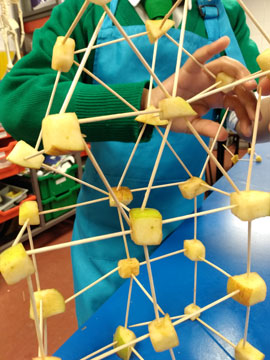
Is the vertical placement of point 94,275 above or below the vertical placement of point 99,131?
below

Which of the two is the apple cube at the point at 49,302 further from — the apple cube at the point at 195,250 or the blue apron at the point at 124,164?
the blue apron at the point at 124,164

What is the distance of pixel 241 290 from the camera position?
26cm

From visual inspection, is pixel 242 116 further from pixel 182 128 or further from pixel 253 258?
pixel 253 258

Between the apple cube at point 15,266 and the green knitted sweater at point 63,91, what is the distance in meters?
0.22

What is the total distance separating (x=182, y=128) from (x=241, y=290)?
21 centimetres

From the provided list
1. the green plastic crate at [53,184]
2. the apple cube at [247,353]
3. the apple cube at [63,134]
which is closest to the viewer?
the apple cube at [63,134]

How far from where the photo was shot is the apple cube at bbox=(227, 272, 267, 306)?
25 cm

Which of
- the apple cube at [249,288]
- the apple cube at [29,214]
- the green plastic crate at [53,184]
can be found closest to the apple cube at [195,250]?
the apple cube at [249,288]

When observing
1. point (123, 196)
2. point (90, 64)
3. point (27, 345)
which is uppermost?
point (90, 64)

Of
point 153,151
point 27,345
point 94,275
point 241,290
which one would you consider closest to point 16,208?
point 27,345

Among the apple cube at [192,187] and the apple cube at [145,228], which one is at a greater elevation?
the apple cube at [192,187]

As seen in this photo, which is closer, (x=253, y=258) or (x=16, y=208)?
(x=253, y=258)

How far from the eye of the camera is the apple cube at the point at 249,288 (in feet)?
0.84

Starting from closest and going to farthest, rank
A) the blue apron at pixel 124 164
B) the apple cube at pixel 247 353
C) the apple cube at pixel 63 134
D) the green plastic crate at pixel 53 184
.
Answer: the apple cube at pixel 63 134, the apple cube at pixel 247 353, the blue apron at pixel 124 164, the green plastic crate at pixel 53 184
